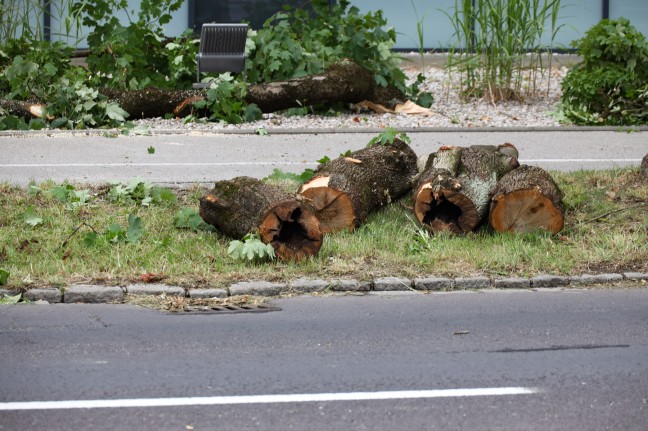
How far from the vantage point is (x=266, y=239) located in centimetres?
860

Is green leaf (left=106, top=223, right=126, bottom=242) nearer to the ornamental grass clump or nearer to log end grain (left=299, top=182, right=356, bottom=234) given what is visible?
log end grain (left=299, top=182, right=356, bottom=234)

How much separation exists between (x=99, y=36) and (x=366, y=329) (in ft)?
37.8

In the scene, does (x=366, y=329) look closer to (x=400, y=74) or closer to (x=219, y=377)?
(x=219, y=377)

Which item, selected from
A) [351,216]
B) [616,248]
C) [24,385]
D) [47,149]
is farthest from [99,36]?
[24,385]

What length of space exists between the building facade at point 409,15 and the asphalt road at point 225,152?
20.6 ft

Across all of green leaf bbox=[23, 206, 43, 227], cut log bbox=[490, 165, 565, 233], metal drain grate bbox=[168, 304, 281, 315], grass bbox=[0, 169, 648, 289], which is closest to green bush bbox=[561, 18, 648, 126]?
grass bbox=[0, 169, 648, 289]

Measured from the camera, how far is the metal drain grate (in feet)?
25.0

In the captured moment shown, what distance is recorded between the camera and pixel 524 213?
9.32m

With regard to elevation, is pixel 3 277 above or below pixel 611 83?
below

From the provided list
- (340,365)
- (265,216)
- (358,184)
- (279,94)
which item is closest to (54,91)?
(279,94)

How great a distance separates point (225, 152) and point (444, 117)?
444 cm

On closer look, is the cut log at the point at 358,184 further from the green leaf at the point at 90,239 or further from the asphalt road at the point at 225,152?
the asphalt road at the point at 225,152

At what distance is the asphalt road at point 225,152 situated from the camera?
11906 mm

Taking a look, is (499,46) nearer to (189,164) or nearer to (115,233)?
(189,164)
